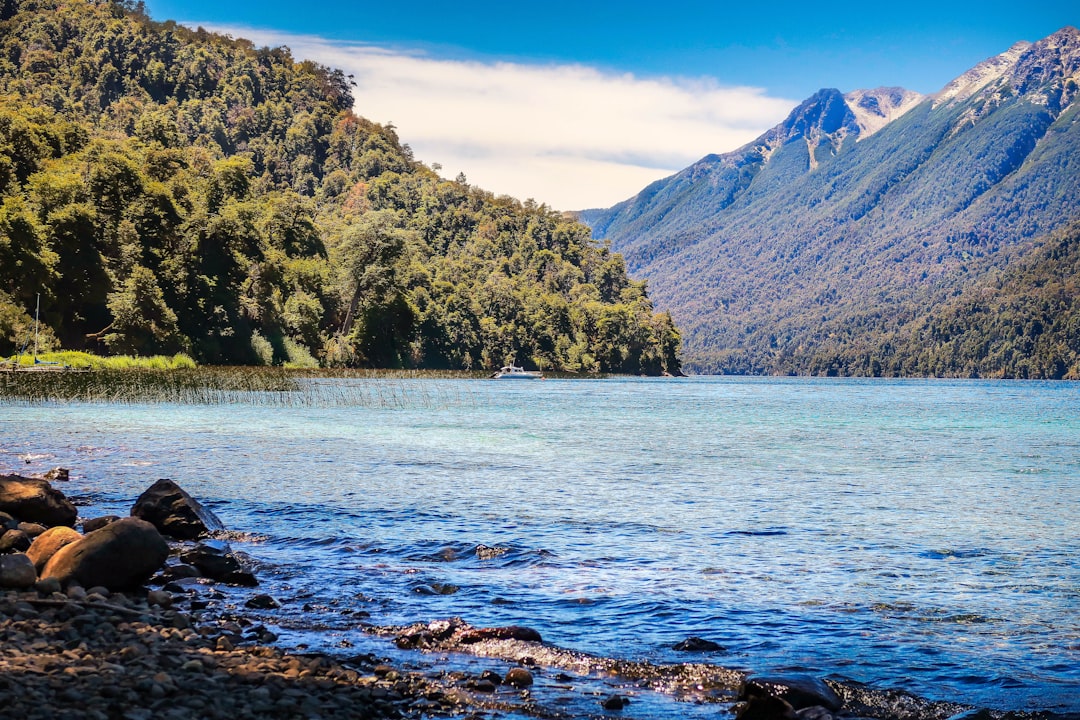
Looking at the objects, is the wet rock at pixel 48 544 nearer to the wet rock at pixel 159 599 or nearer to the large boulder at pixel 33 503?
the wet rock at pixel 159 599

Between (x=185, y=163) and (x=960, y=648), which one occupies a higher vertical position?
(x=185, y=163)

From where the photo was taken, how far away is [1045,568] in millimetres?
15188

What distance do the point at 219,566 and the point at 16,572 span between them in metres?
2.99

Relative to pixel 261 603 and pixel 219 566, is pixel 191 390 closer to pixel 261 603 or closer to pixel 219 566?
pixel 219 566

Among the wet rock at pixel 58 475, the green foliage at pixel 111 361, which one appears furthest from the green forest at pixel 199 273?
the wet rock at pixel 58 475

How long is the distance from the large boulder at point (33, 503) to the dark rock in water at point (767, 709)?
38.6 ft

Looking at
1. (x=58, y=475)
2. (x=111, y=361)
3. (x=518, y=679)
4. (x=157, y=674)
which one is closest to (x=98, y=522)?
(x=157, y=674)

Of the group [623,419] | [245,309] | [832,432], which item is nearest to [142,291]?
[245,309]

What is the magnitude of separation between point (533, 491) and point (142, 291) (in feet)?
234

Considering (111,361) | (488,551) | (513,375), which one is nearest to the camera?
(488,551)

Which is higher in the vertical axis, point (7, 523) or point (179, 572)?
point (7, 523)

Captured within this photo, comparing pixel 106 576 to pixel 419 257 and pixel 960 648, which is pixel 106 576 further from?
pixel 419 257

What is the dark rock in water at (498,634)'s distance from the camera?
1049 cm

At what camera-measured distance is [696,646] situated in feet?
34.7
